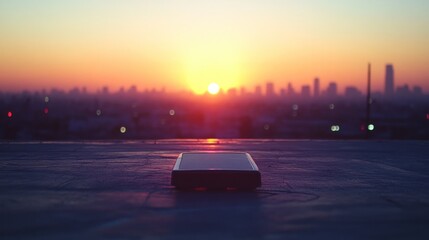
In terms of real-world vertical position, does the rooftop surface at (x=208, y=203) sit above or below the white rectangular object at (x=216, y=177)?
below

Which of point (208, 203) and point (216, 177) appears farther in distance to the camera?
point (216, 177)

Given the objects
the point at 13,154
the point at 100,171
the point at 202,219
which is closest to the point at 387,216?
the point at 202,219

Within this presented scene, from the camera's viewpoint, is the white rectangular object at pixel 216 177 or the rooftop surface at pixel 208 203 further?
the white rectangular object at pixel 216 177

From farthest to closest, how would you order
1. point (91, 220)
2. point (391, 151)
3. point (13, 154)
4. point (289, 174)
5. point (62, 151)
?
point (391, 151), point (62, 151), point (13, 154), point (289, 174), point (91, 220)

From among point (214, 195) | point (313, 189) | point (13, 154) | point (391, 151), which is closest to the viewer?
point (214, 195)

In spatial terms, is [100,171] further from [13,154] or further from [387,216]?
[387,216]

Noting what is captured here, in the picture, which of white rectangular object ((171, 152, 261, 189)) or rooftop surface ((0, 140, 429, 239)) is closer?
rooftop surface ((0, 140, 429, 239))

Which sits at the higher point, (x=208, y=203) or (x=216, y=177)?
(x=216, y=177)

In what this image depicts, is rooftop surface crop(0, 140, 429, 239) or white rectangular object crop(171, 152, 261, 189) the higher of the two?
white rectangular object crop(171, 152, 261, 189)
